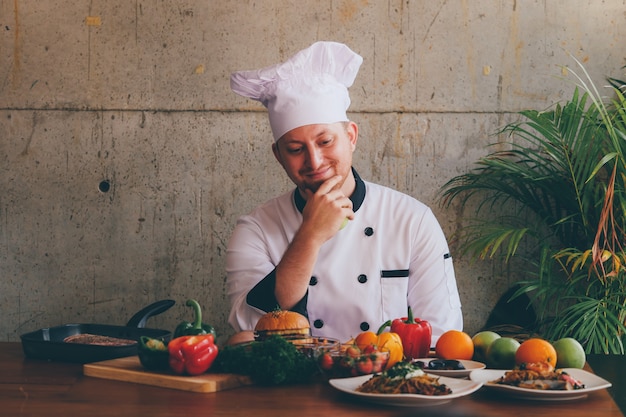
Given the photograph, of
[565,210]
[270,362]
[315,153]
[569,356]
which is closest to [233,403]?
[270,362]

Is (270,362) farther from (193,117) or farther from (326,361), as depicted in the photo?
(193,117)

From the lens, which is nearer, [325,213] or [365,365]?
[365,365]

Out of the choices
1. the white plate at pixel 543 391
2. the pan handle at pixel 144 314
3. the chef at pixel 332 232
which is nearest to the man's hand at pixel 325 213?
the chef at pixel 332 232

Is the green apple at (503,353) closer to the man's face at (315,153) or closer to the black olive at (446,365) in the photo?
the black olive at (446,365)

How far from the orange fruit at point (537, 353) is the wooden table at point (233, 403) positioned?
13 centimetres

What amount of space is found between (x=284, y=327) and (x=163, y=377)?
31 cm

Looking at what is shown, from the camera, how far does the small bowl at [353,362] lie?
1714 millimetres

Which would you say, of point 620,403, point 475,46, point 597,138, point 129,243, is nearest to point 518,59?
point 475,46

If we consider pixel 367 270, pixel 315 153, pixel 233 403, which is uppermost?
pixel 315 153

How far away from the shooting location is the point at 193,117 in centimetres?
388

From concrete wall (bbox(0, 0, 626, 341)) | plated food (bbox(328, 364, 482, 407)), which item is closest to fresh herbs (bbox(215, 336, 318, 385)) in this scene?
plated food (bbox(328, 364, 482, 407))

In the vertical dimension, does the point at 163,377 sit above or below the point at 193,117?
below

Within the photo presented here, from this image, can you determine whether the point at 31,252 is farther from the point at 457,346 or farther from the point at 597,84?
the point at 597,84

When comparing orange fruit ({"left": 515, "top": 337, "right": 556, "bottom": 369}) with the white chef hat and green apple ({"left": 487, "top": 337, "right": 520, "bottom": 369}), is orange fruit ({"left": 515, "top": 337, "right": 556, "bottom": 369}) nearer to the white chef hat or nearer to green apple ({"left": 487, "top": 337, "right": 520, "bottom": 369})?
green apple ({"left": 487, "top": 337, "right": 520, "bottom": 369})
